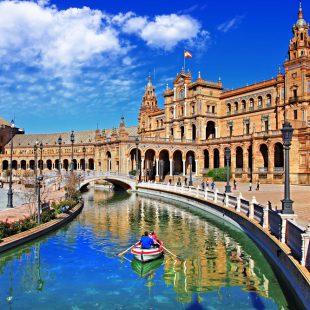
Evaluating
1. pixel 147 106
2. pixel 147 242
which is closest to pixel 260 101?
pixel 147 106

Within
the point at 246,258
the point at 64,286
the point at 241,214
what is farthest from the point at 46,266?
the point at 241,214

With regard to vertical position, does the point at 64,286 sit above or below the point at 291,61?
below

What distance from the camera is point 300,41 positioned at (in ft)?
176

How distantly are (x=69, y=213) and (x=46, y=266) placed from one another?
11949 millimetres

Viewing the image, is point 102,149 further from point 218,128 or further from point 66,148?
point 66,148

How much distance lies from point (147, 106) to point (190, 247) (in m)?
75.7

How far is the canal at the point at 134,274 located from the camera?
11.1m

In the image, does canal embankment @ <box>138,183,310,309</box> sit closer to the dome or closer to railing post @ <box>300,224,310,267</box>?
railing post @ <box>300,224,310,267</box>

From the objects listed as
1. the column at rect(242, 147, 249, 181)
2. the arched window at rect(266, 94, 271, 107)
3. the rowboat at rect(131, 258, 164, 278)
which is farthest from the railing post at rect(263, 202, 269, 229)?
the arched window at rect(266, 94, 271, 107)

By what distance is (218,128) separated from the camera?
70.8 meters

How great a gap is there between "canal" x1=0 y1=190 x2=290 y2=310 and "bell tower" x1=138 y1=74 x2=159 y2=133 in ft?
230

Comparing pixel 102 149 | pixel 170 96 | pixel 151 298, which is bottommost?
pixel 151 298

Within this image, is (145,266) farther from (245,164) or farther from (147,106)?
(147,106)

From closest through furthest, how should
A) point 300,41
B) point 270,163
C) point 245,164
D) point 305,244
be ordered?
point 305,244 → point 270,163 → point 300,41 → point 245,164
